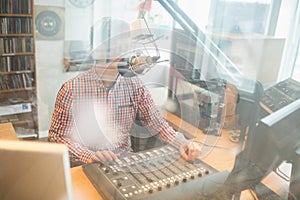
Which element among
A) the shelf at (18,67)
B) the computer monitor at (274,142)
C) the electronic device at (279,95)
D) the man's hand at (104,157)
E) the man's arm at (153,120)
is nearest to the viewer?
the computer monitor at (274,142)

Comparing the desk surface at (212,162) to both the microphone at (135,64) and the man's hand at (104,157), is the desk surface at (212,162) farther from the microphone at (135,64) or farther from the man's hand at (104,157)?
the microphone at (135,64)

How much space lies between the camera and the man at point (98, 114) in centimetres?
142

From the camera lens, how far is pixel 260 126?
39.6 inches

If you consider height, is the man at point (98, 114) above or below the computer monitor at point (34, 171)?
below

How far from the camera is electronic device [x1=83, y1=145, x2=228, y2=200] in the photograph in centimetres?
97

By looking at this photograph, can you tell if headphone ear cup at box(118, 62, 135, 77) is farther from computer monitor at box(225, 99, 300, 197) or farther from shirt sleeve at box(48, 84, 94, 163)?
computer monitor at box(225, 99, 300, 197)

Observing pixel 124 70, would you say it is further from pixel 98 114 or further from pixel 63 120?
pixel 63 120

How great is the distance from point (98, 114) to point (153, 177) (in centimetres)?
52

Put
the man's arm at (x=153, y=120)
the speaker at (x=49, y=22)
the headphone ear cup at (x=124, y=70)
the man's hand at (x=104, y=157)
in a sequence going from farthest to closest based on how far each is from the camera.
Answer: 1. the speaker at (x=49, y=22)
2. the man's arm at (x=153, y=120)
3. the headphone ear cup at (x=124, y=70)
4. the man's hand at (x=104, y=157)

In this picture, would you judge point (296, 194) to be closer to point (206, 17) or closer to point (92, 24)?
point (206, 17)

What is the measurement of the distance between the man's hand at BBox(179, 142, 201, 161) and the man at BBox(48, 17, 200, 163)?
4.0 inches

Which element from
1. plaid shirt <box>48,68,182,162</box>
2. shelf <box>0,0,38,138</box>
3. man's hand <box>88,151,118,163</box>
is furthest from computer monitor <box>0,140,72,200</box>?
shelf <box>0,0,38,138</box>

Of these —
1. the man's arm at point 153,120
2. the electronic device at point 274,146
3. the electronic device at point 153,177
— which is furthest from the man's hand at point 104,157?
the electronic device at point 274,146

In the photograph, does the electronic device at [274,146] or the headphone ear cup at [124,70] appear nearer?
the electronic device at [274,146]
